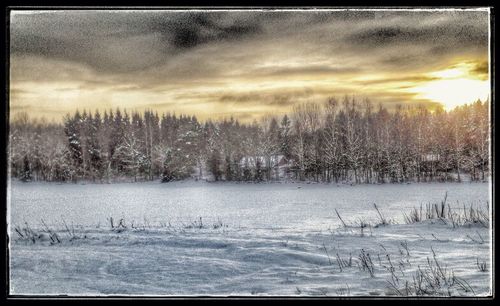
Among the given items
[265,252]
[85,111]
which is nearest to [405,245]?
[265,252]

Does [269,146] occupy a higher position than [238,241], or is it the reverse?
[269,146]

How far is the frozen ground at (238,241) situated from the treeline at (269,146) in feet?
0.53

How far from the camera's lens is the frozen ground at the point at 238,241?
517 cm

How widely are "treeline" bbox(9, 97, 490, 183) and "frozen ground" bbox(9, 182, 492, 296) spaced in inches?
6.3

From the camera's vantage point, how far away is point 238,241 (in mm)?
5629

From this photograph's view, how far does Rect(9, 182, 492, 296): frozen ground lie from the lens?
5.17 meters

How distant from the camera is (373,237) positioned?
5715mm

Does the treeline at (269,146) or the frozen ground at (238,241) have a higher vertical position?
the treeline at (269,146)

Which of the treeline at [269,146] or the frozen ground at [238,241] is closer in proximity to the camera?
the frozen ground at [238,241]

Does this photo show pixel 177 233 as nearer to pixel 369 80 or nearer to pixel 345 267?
pixel 345 267

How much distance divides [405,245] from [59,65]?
436cm

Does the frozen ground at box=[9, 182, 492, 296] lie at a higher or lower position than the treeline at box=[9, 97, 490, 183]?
lower

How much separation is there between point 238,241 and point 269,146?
116cm

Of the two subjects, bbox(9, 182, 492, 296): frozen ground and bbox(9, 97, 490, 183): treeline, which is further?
bbox(9, 97, 490, 183): treeline
